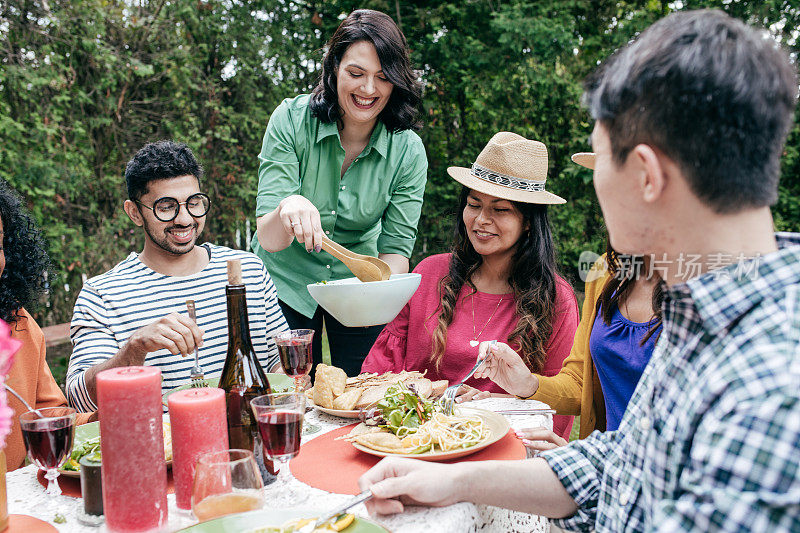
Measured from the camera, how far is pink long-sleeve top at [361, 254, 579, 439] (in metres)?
2.62

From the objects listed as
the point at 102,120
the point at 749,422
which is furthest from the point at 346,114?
the point at 102,120

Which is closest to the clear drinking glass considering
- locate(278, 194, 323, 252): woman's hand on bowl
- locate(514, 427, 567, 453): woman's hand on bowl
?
locate(514, 427, 567, 453): woman's hand on bowl

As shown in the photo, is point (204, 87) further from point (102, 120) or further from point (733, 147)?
point (733, 147)

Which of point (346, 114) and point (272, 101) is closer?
point (346, 114)

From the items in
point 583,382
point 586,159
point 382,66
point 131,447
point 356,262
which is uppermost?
point 382,66

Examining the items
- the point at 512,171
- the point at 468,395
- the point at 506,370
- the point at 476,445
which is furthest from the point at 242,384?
the point at 512,171

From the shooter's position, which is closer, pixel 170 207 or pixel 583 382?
pixel 583 382

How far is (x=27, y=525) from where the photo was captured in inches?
48.5

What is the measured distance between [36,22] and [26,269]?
384 cm

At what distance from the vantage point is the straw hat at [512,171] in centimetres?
269

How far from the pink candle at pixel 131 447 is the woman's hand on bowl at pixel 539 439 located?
0.96 metres

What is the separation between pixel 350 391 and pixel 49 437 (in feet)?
2.73

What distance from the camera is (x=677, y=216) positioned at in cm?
94

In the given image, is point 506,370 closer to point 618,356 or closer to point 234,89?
point 618,356
